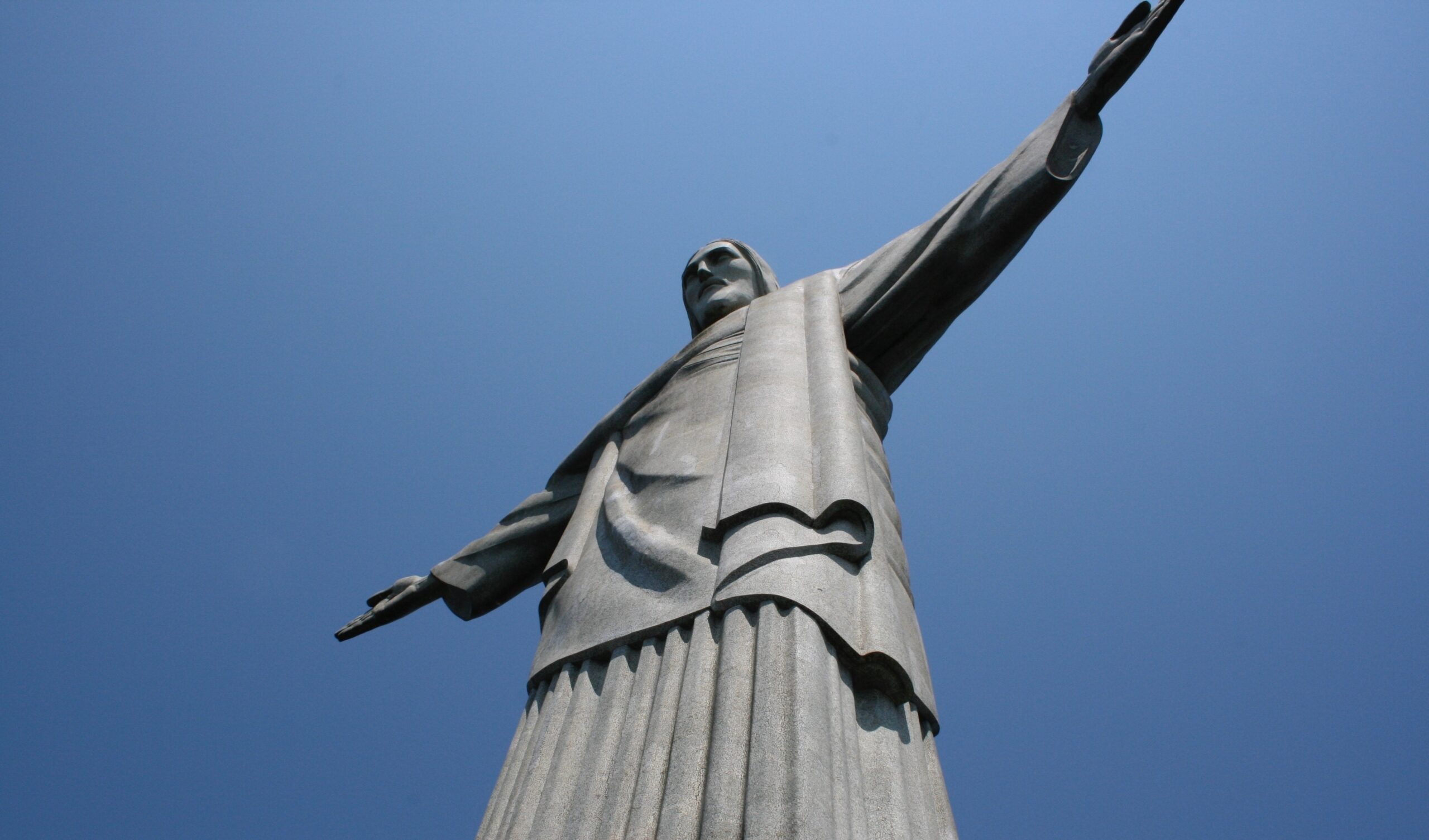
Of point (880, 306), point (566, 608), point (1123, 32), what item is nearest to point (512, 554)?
point (566, 608)

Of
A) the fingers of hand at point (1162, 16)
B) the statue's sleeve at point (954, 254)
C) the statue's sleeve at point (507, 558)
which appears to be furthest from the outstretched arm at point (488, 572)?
the fingers of hand at point (1162, 16)

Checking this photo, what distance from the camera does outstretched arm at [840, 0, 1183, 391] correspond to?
6938mm

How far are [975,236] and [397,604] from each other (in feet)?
14.7

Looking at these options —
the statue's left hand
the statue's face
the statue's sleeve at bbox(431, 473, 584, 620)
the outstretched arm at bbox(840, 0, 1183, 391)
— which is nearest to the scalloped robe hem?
the statue's sleeve at bbox(431, 473, 584, 620)

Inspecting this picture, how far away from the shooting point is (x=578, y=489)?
8148 mm

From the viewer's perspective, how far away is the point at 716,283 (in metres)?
9.06

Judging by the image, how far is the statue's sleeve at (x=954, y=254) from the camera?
23.2 feet

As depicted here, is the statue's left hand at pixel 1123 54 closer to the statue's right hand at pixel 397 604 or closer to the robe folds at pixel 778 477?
the robe folds at pixel 778 477

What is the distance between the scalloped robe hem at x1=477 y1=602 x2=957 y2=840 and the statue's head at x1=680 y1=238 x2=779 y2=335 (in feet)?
14.0

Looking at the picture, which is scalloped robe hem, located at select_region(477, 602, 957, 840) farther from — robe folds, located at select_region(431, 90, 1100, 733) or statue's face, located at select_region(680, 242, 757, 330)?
statue's face, located at select_region(680, 242, 757, 330)

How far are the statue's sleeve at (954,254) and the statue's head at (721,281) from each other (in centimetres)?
102

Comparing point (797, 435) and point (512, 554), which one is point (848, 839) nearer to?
point (797, 435)

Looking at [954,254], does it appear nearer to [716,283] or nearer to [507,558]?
[716,283]

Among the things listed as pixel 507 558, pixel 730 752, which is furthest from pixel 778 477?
pixel 507 558
